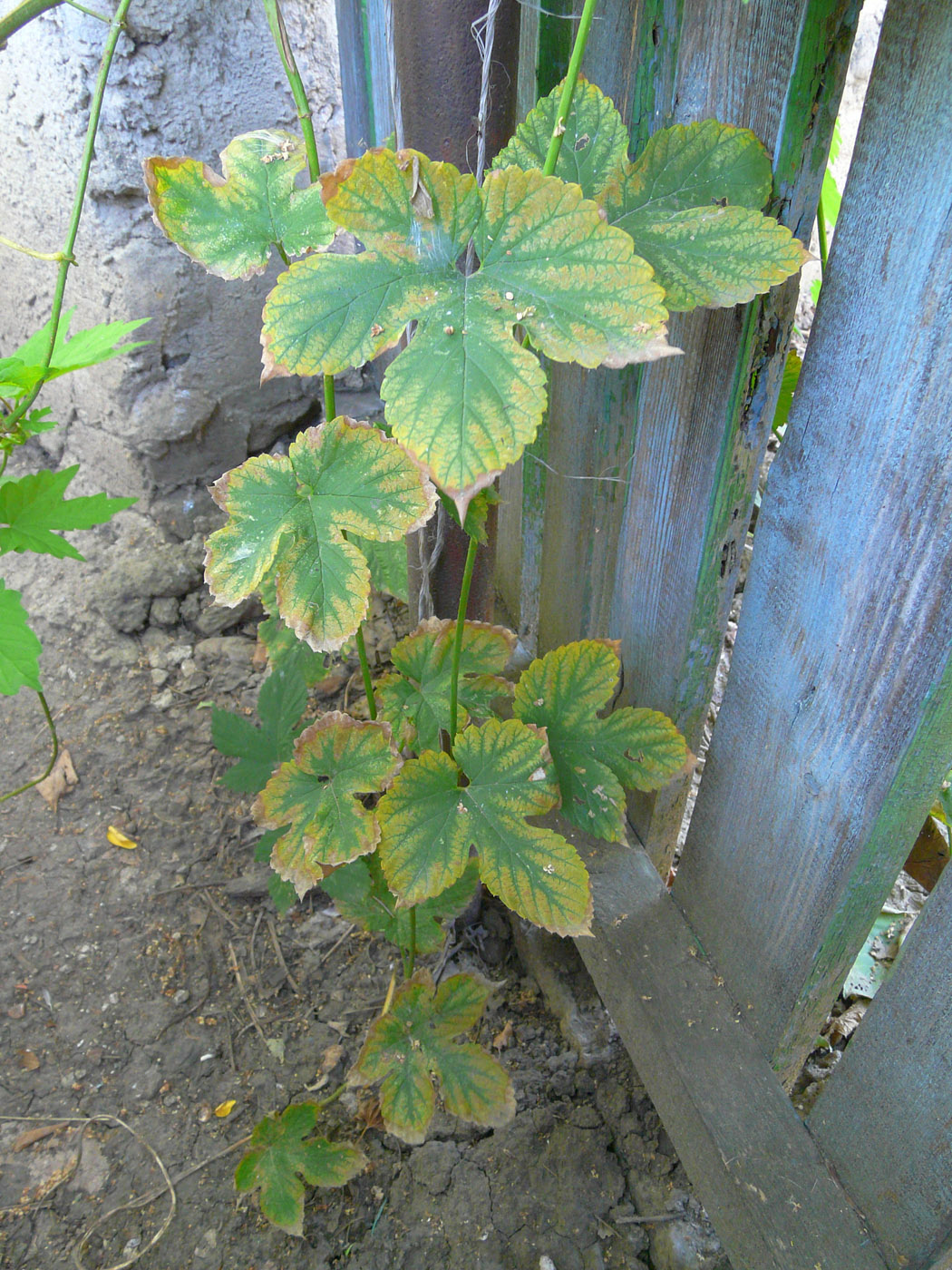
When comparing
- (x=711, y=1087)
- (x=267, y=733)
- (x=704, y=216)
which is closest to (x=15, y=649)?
(x=267, y=733)

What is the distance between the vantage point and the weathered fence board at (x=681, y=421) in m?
0.88

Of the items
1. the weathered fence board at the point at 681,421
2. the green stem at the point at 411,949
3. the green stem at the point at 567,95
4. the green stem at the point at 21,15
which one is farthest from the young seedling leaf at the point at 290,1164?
the green stem at the point at 21,15

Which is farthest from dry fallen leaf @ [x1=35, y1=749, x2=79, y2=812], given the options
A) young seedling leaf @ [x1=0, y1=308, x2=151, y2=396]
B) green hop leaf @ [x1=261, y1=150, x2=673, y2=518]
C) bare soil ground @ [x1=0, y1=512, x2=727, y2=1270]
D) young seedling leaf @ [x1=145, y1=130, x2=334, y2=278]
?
green hop leaf @ [x1=261, y1=150, x2=673, y2=518]

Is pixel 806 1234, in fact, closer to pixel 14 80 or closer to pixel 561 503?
pixel 561 503

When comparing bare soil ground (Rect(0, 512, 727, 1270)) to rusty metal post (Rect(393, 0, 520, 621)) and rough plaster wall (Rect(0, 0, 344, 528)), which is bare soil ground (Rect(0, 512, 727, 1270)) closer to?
rough plaster wall (Rect(0, 0, 344, 528))

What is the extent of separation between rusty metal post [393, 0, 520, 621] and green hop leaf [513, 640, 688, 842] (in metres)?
0.71

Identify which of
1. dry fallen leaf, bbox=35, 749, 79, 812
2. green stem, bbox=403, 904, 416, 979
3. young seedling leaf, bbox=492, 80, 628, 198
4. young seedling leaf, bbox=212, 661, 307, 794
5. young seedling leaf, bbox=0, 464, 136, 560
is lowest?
dry fallen leaf, bbox=35, 749, 79, 812

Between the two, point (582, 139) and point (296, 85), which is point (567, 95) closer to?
point (582, 139)

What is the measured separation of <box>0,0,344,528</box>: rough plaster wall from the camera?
76.5 inches

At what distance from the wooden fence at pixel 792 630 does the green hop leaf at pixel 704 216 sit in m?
0.06

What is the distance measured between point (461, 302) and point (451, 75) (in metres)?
0.54

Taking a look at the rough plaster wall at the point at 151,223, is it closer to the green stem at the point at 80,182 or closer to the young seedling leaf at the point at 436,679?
the green stem at the point at 80,182

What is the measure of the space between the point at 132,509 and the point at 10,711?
0.65m

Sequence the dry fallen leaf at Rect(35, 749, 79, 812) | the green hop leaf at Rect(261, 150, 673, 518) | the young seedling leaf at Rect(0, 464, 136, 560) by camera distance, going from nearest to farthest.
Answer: the green hop leaf at Rect(261, 150, 673, 518) < the young seedling leaf at Rect(0, 464, 136, 560) < the dry fallen leaf at Rect(35, 749, 79, 812)
